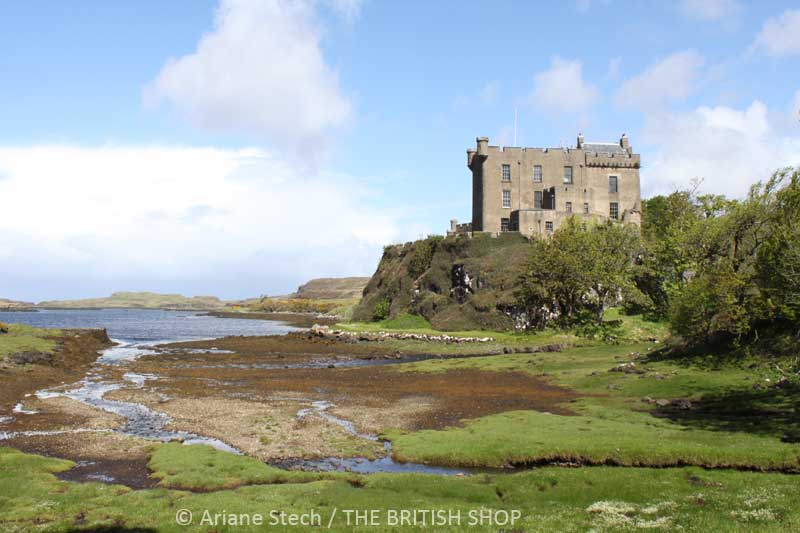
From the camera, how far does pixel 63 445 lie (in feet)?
96.3

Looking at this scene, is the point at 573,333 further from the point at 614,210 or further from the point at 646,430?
the point at 646,430

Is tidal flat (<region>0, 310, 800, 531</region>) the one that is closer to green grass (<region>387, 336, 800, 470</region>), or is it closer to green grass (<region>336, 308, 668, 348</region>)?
green grass (<region>387, 336, 800, 470</region>)

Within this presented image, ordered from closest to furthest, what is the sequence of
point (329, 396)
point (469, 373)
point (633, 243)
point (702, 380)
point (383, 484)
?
point (383, 484)
point (702, 380)
point (329, 396)
point (469, 373)
point (633, 243)

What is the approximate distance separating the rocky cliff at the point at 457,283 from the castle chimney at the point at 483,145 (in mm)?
14748

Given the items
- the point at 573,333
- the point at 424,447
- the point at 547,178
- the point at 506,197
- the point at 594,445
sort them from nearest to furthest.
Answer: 1. the point at 594,445
2. the point at 424,447
3. the point at 573,333
4. the point at 547,178
5. the point at 506,197

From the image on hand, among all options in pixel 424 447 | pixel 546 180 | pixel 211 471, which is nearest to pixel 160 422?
pixel 211 471

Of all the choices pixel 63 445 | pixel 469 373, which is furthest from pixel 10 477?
pixel 469 373

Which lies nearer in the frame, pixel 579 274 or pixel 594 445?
pixel 594 445

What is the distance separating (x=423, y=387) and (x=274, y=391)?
11252mm

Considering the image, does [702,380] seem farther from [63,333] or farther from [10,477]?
[63,333]

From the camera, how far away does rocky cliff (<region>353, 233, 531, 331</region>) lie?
90812 millimetres

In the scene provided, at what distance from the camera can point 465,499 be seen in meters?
21.0

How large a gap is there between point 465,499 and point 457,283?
258 feet

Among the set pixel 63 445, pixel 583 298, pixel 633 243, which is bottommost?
pixel 63 445
